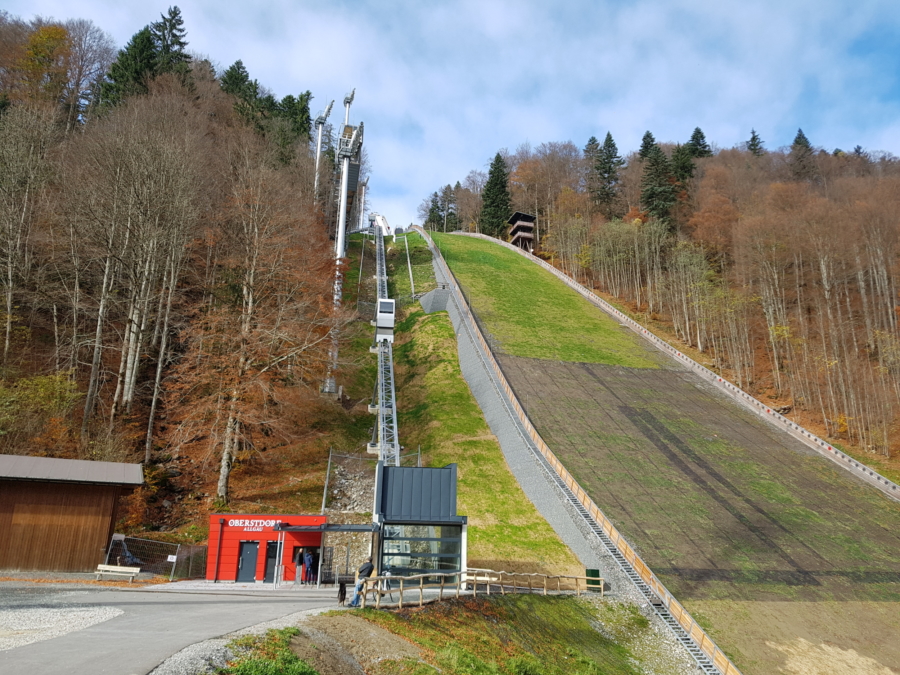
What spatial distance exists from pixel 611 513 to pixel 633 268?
159ft

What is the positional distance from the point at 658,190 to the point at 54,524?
211 feet

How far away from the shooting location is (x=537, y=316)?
156 feet

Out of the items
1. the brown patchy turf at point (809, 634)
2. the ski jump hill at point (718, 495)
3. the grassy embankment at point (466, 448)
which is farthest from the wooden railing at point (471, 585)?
the brown patchy turf at point (809, 634)

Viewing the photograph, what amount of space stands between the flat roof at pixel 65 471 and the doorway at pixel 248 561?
3879 mm

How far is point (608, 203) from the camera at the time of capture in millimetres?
80375

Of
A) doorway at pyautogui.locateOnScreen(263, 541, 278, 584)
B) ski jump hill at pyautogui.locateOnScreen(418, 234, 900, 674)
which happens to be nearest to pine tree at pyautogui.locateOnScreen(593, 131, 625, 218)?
ski jump hill at pyautogui.locateOnScreen(418, 234, 900, 674)

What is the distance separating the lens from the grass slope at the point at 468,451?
2170cm

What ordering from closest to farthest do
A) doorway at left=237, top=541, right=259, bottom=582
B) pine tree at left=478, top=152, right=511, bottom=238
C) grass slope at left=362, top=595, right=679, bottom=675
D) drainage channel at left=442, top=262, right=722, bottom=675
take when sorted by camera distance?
1. grass slope at left=362, top=595, right=679, bottom=675
2. drainage channel at left=442, top=262, right=722, bottom=675
3. doorway at left=237, top=541, right=259, bottom=582
4. pine tree at left=478, top=152, right=511, bottom=238

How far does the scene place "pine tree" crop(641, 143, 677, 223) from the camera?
6519cm

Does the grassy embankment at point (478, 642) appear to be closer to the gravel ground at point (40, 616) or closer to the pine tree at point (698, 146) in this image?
the gravel ground at point (40, 616)

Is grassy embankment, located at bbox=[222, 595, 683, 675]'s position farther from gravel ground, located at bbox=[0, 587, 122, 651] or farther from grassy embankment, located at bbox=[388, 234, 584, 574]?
grassy embankment, located at bbox=[388, 234, 584, 574]

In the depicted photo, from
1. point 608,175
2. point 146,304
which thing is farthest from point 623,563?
point 608,175

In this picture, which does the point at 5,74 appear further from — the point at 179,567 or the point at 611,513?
the point at 611,513

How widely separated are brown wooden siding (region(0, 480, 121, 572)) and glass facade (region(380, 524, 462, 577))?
8765 millimetres
